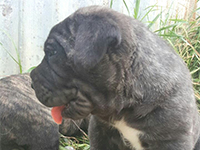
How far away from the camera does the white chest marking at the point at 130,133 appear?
276 cm

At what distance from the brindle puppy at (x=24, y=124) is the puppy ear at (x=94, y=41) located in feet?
4.98

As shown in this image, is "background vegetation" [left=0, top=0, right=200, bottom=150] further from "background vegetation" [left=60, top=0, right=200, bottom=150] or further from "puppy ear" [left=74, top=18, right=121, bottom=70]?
"puppy ear" [left=74, top=18, right=121, bottom=70]

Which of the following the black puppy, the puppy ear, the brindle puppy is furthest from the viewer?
the brindle puppy

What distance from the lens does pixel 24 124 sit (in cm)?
358

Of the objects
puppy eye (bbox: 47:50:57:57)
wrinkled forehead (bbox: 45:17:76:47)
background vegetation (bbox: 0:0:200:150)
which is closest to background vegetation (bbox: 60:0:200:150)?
background vegetation (bbox: 0:0:200:150)

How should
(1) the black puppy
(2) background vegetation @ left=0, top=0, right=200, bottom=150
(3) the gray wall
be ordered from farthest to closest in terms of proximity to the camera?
(2) background vegetation @ left=0, top=0, right=200, bottom=150 < (3) the gray wall < (1) the black puppy

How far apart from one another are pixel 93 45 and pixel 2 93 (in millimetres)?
1911

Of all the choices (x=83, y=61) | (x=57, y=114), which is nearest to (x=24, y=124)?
(x=57, y=114)

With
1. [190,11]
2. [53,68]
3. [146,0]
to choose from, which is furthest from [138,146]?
[190,11]

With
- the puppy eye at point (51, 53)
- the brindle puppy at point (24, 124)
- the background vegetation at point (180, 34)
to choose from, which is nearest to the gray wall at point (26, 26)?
the background vegetation at point (180, 34)

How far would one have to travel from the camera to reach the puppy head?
2268mm

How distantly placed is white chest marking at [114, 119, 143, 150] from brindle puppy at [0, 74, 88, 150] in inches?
44.1

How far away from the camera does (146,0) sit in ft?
18.8

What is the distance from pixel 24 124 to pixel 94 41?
5.75 feet
